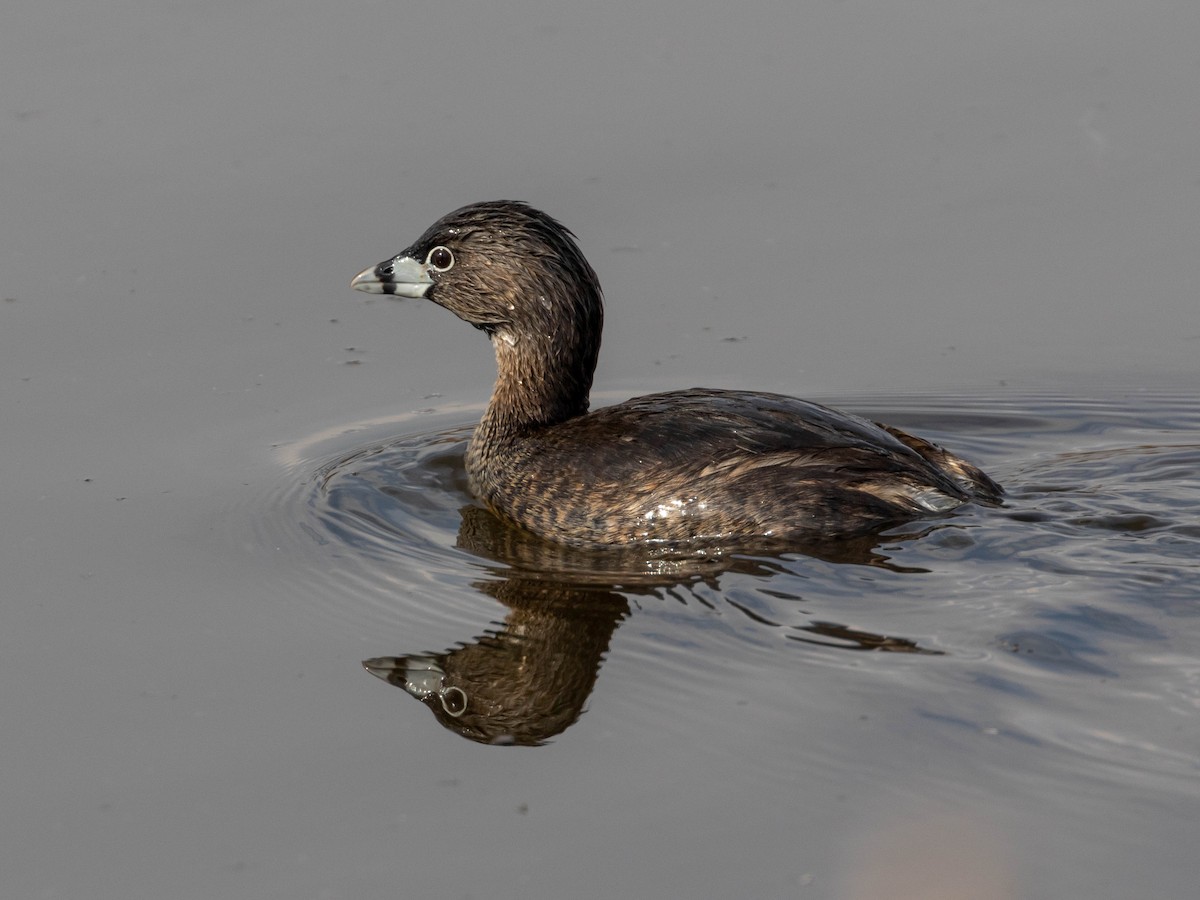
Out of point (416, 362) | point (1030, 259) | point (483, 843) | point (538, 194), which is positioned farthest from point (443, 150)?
point (483, 843)

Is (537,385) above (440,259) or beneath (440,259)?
beneath

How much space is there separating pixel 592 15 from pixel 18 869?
9917 millimetres

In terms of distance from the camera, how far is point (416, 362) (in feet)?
36.6

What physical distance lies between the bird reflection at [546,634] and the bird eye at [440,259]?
154cm

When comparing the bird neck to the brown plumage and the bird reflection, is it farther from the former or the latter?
the bird reflection

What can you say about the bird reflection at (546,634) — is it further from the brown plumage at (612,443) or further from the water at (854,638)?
the brown plumage at (612,443)

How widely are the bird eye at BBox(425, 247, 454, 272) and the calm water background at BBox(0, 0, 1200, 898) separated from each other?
1041mm

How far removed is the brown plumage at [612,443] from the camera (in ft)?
28.1

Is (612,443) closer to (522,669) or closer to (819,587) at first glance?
(819,587)

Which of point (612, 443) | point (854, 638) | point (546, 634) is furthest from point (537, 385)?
point (854, 638)

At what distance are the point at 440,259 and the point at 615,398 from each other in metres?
1.52

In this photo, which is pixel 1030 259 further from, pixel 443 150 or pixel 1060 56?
pixel 443 150

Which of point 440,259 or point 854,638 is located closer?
point 854,638

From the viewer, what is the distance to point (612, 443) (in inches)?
349
